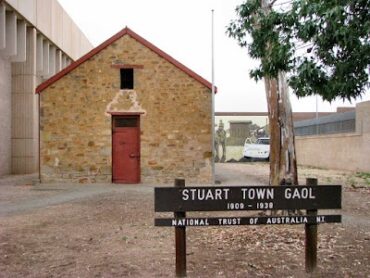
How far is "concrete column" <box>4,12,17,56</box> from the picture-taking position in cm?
2270

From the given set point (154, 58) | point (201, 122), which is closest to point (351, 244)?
point (201, 122)

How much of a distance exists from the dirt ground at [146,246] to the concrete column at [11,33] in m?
12.3

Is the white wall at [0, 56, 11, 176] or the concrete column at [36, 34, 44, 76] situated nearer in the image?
the white wall at [0, 56, 11, 176]

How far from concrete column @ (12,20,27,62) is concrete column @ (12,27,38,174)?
5.89 feet

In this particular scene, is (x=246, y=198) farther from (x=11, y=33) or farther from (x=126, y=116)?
(x=11, y=33)

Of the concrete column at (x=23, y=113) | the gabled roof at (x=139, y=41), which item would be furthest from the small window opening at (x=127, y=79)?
the concrete column at (x=23, y=113)

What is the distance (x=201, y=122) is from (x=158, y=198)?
42.8ft

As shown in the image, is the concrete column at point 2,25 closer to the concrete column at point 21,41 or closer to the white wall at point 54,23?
the white wall at point 54,23

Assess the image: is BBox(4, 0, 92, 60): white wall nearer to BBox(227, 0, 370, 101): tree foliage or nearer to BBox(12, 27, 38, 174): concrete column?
BBox(12, 27, 38, 174): concrete column

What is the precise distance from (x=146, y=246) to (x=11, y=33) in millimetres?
17790

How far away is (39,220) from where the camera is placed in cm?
1068

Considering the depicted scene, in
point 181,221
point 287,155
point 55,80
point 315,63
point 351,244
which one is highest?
point 55,80

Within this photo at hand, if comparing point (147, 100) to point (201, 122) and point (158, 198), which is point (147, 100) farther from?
point (158, 198)

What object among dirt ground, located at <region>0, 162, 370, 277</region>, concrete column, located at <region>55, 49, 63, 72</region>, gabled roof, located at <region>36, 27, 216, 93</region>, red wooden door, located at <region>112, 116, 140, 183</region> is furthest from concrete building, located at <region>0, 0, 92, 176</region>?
dirt ground, located at <region>0, 162, 370, 277</region>
